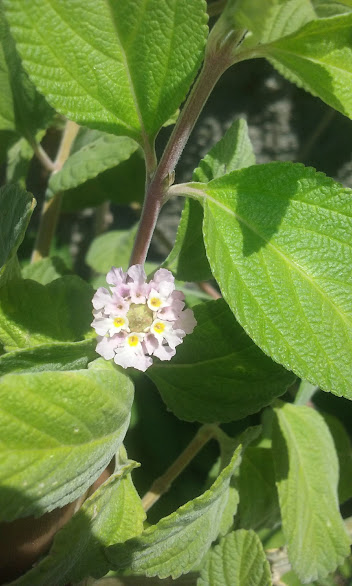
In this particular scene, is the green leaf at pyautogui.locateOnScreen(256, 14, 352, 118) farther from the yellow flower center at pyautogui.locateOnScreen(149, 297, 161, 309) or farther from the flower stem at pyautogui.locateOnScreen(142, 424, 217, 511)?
the flower stem at pyautogui.locateOnScreen(142, 424, 217, 511)

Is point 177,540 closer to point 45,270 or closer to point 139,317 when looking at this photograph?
point 139,317

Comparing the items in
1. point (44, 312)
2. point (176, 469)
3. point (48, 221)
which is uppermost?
point (44, 312)

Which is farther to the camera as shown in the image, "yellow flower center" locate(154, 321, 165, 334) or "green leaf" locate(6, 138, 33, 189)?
"green leaf" locate(6, 138, 33, 189)

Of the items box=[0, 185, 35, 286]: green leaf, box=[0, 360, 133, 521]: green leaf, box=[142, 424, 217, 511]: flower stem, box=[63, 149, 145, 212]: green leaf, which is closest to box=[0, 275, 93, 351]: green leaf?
box=[0, 185, 35, 286]: green leaf

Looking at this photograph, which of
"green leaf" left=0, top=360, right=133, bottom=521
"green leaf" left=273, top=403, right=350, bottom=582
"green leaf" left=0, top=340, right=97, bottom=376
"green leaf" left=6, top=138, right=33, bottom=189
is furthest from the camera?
"green leaf" left=6, top=138, right=33, bottom=189

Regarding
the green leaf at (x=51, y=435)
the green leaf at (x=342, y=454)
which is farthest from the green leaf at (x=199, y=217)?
the green leaf at (x=342, y=454)

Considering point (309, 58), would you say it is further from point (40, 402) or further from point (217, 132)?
point (217, 132)

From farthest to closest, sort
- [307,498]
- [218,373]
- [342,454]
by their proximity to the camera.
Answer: [342,454]
[307,498]
[218,373]

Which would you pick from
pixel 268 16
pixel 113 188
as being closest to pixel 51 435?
pixel 268 16
